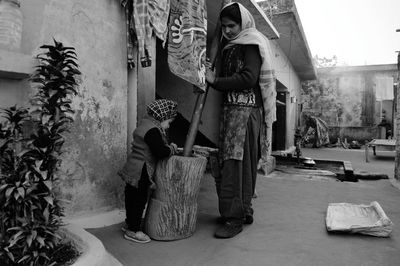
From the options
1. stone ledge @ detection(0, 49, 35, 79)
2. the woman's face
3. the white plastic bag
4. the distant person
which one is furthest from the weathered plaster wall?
stone ledge @ detection(0, 49, 35, 79)

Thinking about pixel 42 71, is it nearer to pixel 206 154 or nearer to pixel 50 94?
pixel 50 94

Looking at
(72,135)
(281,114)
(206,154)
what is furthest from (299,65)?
(72,135)

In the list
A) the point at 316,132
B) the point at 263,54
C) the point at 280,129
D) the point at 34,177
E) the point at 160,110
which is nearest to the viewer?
the point at 34,177

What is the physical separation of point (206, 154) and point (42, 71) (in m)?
1.91

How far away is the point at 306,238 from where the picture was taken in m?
2.80

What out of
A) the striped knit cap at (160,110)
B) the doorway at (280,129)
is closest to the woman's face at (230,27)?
the striped knit cap at (160,110)

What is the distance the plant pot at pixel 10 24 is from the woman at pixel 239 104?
1.54 m

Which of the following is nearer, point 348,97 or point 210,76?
point 210,76

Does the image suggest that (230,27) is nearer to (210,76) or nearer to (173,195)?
(210,76)

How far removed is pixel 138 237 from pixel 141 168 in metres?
0.56

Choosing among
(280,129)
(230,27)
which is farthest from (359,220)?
(280,129)

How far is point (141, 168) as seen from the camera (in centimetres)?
262

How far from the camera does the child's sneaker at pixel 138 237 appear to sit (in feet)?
8.63

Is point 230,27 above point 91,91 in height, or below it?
above
